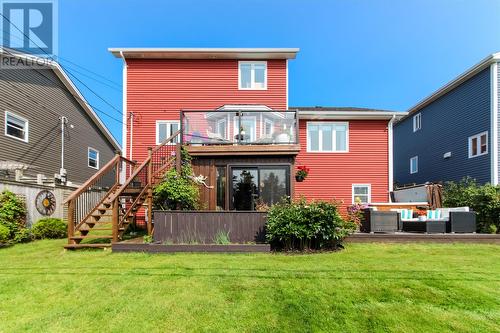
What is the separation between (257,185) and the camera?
9.77 meters

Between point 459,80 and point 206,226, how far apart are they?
47.9ft

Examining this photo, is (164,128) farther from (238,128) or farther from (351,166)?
(351,166)

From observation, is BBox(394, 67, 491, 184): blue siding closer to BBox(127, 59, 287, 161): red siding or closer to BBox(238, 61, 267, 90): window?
BBox(127, 59, 287, 161): red siding

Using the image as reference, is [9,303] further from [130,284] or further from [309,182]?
[309,182]

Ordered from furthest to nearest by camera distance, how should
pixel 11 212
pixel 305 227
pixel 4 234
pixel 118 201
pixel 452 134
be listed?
pixel 452 134 → pixel 11 212 → pixel 4 234 → pixel 118 201 → pixel 305 227

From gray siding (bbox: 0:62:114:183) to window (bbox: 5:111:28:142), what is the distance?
7.5 inches

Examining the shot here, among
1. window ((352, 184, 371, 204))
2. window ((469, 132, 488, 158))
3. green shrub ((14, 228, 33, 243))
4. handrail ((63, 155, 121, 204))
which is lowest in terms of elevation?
green shrub ((14, 228, 33, 243))

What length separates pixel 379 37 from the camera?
21.0 meters

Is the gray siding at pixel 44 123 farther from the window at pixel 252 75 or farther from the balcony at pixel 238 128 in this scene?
the window at pixel 252 75

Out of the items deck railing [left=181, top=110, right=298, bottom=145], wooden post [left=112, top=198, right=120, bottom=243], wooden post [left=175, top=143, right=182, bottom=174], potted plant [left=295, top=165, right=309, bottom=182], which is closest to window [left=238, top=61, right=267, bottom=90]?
potted plant [left=295, top=165, right=309, bottom=182]

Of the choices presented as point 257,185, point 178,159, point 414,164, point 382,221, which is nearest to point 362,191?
point 382,221

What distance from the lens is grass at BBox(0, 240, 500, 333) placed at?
12.2 feet

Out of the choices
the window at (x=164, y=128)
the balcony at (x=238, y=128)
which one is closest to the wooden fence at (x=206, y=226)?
the balcony at (x=238, y=128)

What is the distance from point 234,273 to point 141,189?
199 inches
